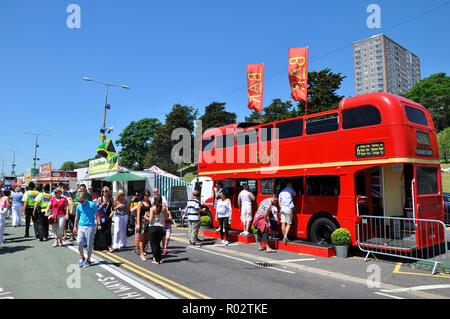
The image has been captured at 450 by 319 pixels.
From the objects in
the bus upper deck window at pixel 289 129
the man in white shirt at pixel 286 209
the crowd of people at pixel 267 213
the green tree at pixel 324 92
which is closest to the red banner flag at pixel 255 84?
the bus upper deck window at pixel 289 129

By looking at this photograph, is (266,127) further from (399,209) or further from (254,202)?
(399,209)

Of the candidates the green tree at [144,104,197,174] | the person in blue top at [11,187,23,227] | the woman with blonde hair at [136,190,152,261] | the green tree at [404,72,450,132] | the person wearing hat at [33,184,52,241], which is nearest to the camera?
the woman with blonde hair at [136,190,152,261]

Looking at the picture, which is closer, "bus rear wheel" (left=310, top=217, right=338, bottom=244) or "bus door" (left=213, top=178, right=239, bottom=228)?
"bus rear wheel" (left=310, top=217, right=338, bottom=244)

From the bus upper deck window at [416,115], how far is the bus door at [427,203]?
1.28m

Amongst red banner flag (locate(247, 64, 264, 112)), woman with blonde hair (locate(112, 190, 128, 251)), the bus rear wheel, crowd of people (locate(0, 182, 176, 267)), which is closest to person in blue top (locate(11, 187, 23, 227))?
crowd of people (locate(0, 182, 176, 267))

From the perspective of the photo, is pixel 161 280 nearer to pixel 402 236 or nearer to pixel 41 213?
pixel 402 236

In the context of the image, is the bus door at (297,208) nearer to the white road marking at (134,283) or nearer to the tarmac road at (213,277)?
the tarmac road at (213,277)

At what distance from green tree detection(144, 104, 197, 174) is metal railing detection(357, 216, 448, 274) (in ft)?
147

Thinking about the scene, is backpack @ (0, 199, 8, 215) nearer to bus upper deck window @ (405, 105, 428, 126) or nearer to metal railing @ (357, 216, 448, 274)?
metal railing @ (357, 216, 448, 274)

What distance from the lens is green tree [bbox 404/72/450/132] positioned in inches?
2370

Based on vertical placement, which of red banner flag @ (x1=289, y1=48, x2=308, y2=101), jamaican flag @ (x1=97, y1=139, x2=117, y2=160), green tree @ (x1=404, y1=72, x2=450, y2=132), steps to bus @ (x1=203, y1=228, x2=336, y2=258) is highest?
green tree @ (x1=404, y1=72, x2=450, y2=132)

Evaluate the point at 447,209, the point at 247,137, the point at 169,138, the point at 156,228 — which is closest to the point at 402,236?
the point at 247,137

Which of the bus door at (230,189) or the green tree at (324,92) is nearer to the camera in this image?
the bus door at (230,189)

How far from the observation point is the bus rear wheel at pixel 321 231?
8.99 metres
